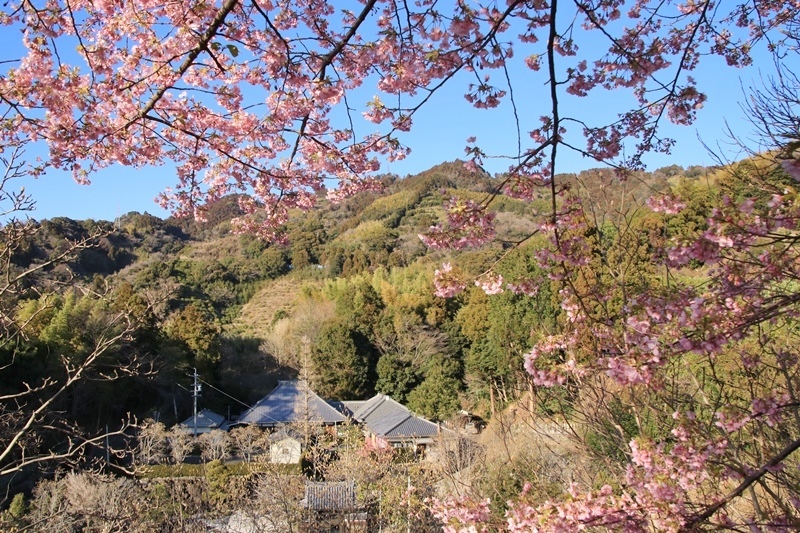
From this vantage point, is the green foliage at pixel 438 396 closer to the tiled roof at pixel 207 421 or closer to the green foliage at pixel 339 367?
the green foliage at pixel 339 367

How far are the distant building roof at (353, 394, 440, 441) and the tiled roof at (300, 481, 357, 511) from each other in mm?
4759

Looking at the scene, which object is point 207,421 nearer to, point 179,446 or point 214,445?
point 214,445

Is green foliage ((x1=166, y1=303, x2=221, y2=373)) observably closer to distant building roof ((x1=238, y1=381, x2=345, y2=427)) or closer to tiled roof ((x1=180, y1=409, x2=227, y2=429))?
tiled roof ((x1=180, y1=409, x2=227, y2=429))

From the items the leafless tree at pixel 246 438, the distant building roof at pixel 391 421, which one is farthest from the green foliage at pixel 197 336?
the leafless tree at pixel 246 438

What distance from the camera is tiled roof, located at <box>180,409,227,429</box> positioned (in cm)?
1544

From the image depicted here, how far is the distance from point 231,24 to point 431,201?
47.1 m

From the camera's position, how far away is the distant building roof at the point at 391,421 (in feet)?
45.3

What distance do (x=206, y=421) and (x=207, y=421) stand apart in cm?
3

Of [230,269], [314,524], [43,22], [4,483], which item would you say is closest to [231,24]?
[43,22]

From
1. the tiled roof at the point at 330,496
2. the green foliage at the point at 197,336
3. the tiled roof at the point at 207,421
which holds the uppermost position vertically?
the green foliage at the point at 197,336

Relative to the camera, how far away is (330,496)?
323 inches

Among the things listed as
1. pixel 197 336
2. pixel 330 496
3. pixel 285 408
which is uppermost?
pixel 197 336

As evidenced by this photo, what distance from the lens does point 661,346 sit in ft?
4.80

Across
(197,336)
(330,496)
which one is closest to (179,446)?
(330,496)
